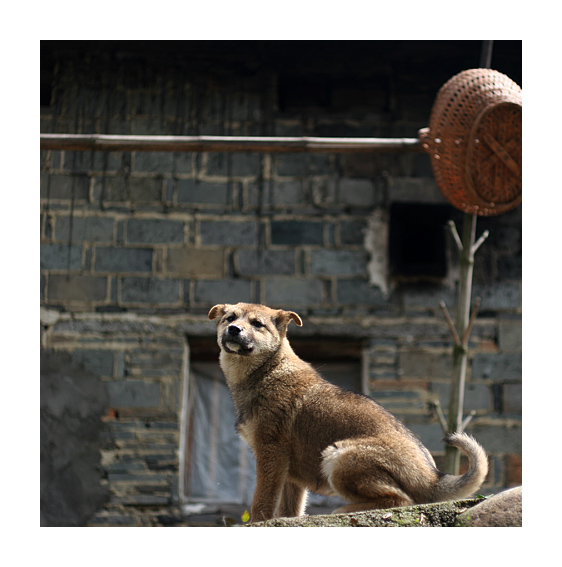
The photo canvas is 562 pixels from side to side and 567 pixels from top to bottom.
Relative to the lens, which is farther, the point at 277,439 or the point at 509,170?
the point at 509,170

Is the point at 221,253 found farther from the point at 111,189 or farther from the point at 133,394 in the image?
the point at 133,394

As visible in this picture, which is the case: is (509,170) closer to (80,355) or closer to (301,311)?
(301,311)

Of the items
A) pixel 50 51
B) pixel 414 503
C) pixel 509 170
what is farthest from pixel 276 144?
pixel 50 51

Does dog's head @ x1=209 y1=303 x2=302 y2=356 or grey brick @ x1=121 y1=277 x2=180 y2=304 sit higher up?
grey brick @ x1=121 y1=277 x2=180 y2=304

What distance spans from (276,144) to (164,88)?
295cm

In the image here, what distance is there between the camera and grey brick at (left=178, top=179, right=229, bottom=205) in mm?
6332

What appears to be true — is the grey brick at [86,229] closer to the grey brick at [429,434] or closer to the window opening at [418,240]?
the window opening at [418,240]

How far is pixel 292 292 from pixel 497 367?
5.98ft

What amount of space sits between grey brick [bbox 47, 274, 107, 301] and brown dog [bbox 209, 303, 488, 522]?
2823mm

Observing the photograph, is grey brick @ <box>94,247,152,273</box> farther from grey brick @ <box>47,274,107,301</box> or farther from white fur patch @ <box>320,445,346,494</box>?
white fur patch @ <box>320,445,346,494</box>

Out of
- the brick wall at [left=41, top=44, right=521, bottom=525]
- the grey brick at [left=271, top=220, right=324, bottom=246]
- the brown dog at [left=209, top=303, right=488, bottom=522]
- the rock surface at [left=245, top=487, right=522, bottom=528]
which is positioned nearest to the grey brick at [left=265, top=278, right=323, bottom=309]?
the brick wall at [left=41, top=44, right=521, bottom=525]

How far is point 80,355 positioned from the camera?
5.95 metres

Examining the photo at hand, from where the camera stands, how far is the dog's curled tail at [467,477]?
2.92 m

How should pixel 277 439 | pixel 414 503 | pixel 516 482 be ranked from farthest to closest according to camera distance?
1. pixel 516 482
2. pixel 277 439
3. pixel 414 503
